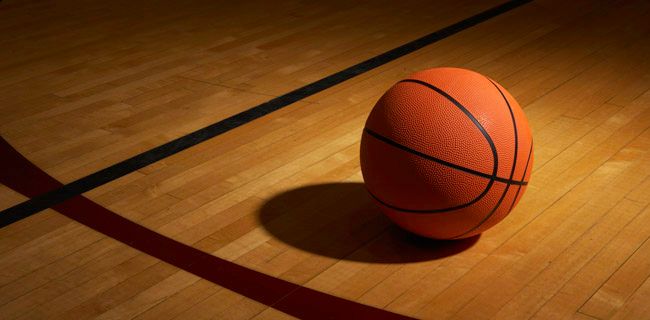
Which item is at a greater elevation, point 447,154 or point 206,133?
point 447,154

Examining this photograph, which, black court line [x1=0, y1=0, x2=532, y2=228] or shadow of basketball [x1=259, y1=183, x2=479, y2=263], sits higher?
black court line [x1=0, y1=0, x2=532, y2=228]

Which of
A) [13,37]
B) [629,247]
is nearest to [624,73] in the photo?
[629,247]

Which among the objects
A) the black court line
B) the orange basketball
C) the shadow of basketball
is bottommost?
the shadow of basketball

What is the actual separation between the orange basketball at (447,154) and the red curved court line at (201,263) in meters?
0.42

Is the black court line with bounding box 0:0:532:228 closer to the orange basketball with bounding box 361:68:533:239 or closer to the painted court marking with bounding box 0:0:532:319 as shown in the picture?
the painted court marking with bounding box 0:0:532:319

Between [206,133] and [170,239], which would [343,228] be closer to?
[170,239]

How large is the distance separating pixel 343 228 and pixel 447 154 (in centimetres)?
61

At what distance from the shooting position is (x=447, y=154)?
2.74 metres

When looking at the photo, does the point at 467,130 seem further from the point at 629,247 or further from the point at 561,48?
the point at 561,48

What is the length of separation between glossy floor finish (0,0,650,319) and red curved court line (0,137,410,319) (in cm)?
3

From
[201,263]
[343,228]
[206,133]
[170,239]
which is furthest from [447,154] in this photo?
[206,133]

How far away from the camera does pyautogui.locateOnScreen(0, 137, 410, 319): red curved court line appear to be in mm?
2648

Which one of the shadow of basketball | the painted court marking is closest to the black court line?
the painted court marking

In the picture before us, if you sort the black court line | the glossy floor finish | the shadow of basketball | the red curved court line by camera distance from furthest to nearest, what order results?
1. the black court line
2. the shadow of basketball
3. the glossy floor finish
4. the red curved court line
